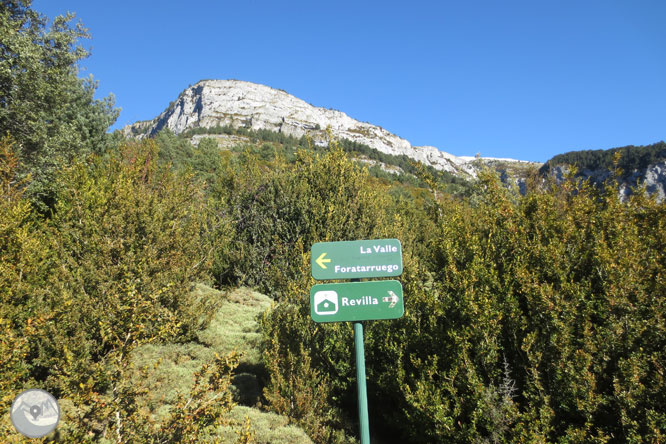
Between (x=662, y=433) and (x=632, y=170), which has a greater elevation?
(x=632, y=170)

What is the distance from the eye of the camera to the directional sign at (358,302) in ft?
12.0

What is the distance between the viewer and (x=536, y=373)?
17.1 ft

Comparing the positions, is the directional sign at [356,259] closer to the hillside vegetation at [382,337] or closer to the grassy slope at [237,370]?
the hillside vegetation at [382,337]

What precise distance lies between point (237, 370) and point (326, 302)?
6718 millimetres

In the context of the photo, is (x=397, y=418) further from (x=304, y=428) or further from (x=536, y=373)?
(x=536, y=373)

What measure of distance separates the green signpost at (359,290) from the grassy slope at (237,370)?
1.67 meters

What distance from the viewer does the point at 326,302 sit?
12.2 feet

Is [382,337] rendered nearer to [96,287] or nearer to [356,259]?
[356,259]

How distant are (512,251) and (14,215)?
10844 mm

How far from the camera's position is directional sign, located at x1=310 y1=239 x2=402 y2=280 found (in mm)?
3879

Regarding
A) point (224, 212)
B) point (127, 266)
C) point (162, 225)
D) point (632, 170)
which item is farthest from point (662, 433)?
point (632, 170)

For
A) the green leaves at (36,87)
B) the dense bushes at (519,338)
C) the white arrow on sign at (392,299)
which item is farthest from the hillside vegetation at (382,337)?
the green leaves at (36,87)

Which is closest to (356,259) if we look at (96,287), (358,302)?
(358,302)

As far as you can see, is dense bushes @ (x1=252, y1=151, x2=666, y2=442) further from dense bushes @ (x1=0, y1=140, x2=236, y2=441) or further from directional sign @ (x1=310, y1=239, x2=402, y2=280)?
dense bushes @ (x1=0, y1=140, x2=236, y2=441)
